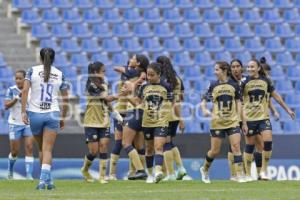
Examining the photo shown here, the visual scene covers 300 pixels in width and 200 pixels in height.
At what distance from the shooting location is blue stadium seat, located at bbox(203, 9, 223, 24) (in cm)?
2930

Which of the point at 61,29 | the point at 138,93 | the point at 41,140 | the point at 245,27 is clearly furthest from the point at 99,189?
the point at 245,27

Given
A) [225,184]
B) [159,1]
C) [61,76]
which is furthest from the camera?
[159,1]

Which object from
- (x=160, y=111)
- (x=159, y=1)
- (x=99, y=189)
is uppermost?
(x=159, y=1)

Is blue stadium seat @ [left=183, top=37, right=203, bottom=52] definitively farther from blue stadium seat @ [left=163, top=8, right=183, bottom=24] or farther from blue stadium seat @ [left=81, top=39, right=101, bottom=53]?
blue stadium seat @ [left=81, top=39, right=101, bottom=53]

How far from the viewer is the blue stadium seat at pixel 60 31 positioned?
27484 millimetres

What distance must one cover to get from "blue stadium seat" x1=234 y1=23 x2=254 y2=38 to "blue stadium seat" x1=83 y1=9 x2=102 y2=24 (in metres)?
4.17

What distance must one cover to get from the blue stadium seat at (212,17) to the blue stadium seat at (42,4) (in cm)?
469

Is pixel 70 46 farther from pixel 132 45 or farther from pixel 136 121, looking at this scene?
pixel 136 121

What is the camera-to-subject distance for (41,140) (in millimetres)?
14594

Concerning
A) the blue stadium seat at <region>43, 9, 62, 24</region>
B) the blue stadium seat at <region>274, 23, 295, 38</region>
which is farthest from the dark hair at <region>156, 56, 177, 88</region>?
the blue stadium seat at <region>274, 23, 295, 38</region>

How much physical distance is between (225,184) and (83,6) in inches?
526

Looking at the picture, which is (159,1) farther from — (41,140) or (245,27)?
(41,140)

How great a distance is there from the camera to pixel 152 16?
28906mm

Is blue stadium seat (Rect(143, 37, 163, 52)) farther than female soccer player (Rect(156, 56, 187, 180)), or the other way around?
blue stadium seat (Rect(143, 37, 163, 52))
